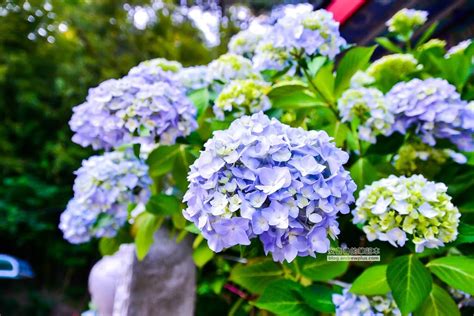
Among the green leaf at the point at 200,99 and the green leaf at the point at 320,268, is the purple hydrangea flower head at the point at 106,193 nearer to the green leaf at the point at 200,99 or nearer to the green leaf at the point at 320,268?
the green leaf at the point at 200,99

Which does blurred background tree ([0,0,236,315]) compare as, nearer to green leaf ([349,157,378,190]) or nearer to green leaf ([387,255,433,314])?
green leaf ([349,157,378,190])

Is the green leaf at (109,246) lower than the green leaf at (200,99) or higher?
lower

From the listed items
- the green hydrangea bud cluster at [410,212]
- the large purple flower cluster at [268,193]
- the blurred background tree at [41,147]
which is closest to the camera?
the large purple flower cluster at [268,193]

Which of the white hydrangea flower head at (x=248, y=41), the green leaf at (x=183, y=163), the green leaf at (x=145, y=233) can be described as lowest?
the green leaf at (x=145, y=233)

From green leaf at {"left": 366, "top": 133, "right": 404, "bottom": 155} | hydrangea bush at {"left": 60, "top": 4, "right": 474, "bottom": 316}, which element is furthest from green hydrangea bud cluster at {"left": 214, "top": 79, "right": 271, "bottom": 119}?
green leaf at {"left": 366, "top": 133, "right": 404, "bottom": 155}

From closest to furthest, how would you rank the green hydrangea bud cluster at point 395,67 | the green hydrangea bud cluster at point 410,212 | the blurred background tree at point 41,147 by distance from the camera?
the green hydrangea bud cluster at point 410,212 → the green hydrangea bud cluster at point 395,67 → the blurred background tree at point 41,147

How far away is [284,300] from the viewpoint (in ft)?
1.98

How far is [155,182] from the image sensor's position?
33.3 inches

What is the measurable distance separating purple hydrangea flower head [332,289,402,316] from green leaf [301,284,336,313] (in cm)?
1

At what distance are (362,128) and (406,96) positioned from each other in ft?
0.28

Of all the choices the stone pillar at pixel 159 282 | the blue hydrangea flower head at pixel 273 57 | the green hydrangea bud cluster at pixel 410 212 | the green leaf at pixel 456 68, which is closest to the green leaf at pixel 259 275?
the stone pillar at pixel 159 282

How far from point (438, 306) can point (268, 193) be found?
0.35 m

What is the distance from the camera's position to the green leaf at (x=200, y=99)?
2.53 ft

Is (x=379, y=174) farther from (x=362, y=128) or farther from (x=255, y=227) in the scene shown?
(x=255, y=227)
